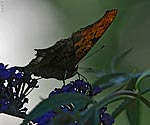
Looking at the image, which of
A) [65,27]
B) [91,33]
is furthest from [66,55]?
[65,27]

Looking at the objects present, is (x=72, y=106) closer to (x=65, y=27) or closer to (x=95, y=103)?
(x=95, y=103)

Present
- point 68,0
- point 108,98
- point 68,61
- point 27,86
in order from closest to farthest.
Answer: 1. point 108,98
2. point 27,86
3. point 68,61
4. point 68,0

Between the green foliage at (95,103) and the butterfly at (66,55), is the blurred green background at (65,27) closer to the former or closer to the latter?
the butterfly at (66,55)

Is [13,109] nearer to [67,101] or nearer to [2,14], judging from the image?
[67,101]

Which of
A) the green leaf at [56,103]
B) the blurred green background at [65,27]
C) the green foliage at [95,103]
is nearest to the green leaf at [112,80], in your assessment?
the green foliage at [95,103]

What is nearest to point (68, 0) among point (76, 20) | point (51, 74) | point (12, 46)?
point (76, 20)

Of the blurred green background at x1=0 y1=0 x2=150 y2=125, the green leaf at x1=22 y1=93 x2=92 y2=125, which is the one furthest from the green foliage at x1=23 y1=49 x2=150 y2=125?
the blurred green background at x1=0 y1=0 x2=150 y2=125
